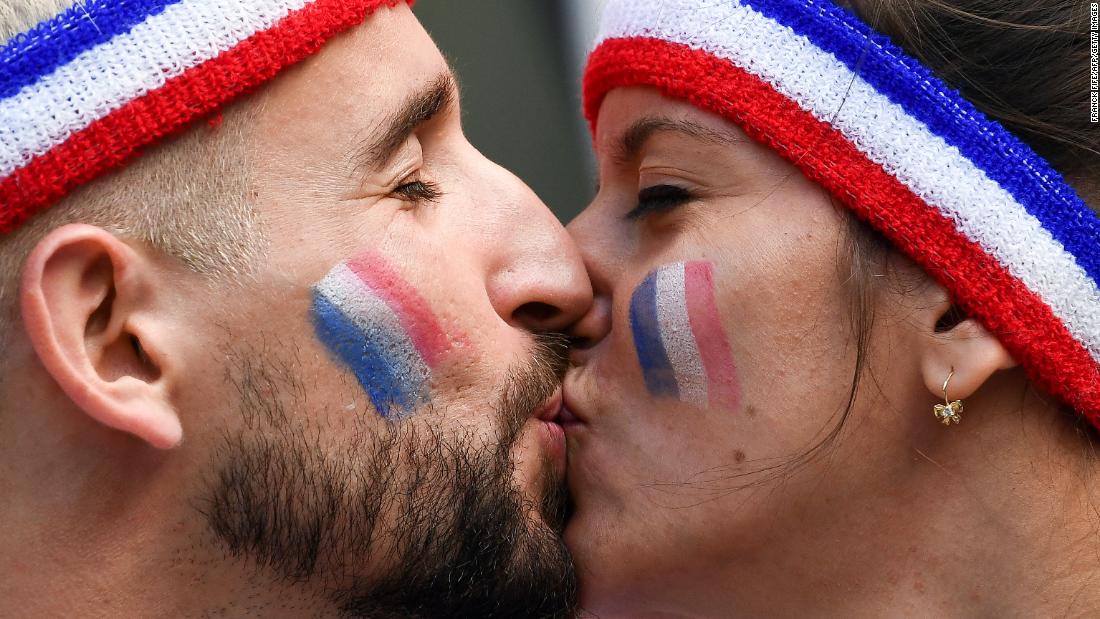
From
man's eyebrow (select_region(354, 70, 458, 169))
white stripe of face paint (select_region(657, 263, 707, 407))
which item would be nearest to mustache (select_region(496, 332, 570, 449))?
white stripe of face paint (select_region(657, 263, 707, 407))

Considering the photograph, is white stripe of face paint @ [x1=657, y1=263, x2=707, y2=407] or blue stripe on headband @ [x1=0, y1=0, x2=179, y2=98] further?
white stripe of face paint @ [x1=657, y1=263, x2=707, y2=407]

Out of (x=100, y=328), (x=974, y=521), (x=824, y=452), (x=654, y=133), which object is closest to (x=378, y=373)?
(x=100, y=328)

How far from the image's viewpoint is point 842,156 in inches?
82.3

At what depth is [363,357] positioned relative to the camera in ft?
6.79

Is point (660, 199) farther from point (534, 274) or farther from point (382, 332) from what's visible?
point (382, 332)

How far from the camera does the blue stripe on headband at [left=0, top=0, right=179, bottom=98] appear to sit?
6.21ft

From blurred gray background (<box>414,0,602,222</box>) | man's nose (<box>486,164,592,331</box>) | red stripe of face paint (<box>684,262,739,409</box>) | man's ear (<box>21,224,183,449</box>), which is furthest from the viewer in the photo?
blurred gray background (<box>414,0,602,222</box>)

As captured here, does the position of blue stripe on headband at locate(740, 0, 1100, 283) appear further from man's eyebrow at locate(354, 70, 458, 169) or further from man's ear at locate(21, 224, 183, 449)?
man's ear at locate(21, 224, 183, 449)

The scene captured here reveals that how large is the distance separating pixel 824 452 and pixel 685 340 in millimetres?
338

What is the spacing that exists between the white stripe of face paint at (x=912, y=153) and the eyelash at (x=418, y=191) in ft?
1.97

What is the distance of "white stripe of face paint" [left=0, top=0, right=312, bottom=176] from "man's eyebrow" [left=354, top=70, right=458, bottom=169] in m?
0.30

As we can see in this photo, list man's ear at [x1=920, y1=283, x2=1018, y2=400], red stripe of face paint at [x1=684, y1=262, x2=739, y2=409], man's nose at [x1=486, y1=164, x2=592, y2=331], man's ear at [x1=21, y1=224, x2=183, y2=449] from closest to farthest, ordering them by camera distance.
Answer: man's ear at [x1=21, y1=224, x2=183, y2=449] < man's ear at [x1=920, y1=283, x2=1018, y2=400] < red stripe of face paint at [x1=684, y1=262, x2=739, y2=409] < man's nose at [x1=486, y1=164, x2=592, y2=331]

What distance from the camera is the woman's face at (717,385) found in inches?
82.7

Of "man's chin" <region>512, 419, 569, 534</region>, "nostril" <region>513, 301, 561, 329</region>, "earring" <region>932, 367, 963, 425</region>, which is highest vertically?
"earring" <region>932, 367, 963, 425</region>
